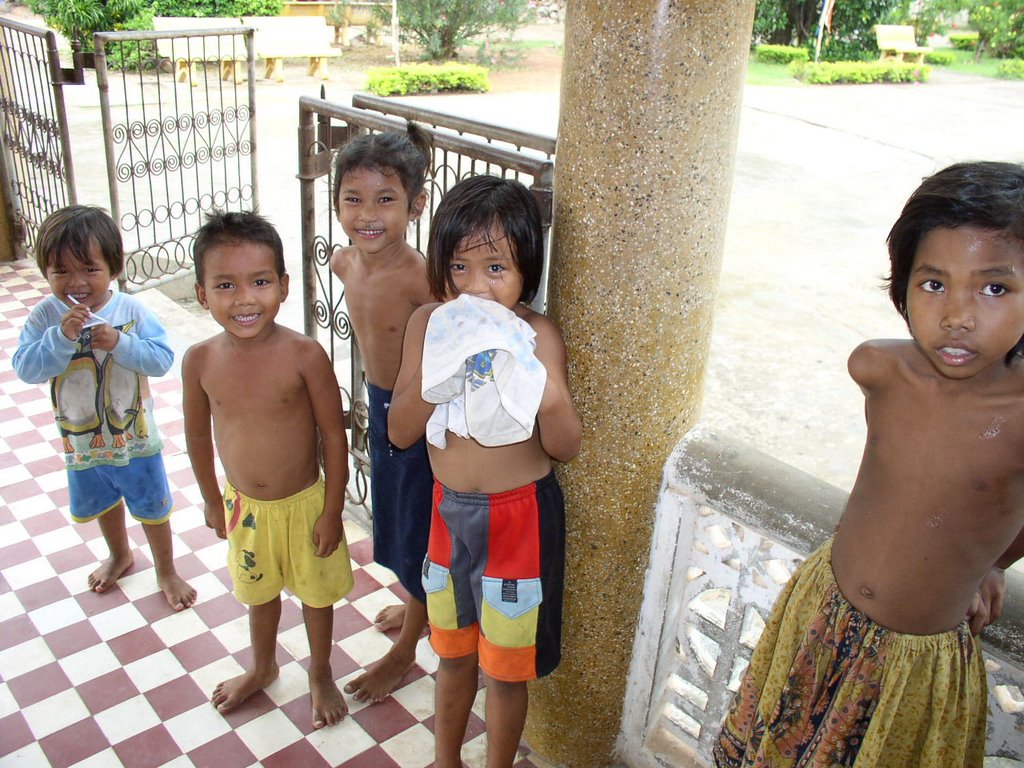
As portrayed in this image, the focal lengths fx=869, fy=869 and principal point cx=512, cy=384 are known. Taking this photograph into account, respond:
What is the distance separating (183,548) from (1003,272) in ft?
8.98

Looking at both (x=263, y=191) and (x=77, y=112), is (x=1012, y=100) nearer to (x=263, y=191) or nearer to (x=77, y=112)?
(x=263, y=191)

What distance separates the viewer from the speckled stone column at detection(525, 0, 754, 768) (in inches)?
64.7

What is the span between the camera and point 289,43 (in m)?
15.5

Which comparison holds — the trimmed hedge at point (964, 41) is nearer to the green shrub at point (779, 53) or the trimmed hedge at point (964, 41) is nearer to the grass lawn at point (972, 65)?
the grass lawn at point (972, 65)

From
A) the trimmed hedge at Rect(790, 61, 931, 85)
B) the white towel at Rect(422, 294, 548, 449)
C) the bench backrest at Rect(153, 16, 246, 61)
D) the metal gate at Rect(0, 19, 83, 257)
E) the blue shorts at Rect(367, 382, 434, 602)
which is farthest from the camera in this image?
the trimmed hedge at Rect(790, 61, 931, 85)

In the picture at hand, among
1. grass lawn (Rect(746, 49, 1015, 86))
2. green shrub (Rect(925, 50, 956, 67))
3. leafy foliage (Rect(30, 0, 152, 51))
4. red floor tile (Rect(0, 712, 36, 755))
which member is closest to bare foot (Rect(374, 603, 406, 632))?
red floor tile (Rect(0, 712, 36, 755))

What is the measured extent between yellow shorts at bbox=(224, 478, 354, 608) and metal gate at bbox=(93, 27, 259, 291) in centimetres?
152

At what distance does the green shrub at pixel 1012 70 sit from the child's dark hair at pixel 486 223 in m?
22.9

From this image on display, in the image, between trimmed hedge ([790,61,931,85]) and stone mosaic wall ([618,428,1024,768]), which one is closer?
stone mosaic wall ([618,428,1024,768])

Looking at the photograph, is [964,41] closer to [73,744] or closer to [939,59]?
[939,59]

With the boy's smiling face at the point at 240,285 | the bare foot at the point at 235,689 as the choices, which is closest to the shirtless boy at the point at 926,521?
the boy's smiling face at the point at 240,285

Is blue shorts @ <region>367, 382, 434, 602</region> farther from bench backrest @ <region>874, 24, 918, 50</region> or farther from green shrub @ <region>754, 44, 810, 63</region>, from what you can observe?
bench backrest @ <region>874, 24, 918, 50</region>

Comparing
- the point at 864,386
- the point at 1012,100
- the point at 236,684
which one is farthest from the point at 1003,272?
the point at 1012,100

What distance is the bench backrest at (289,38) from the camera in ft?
49.8
